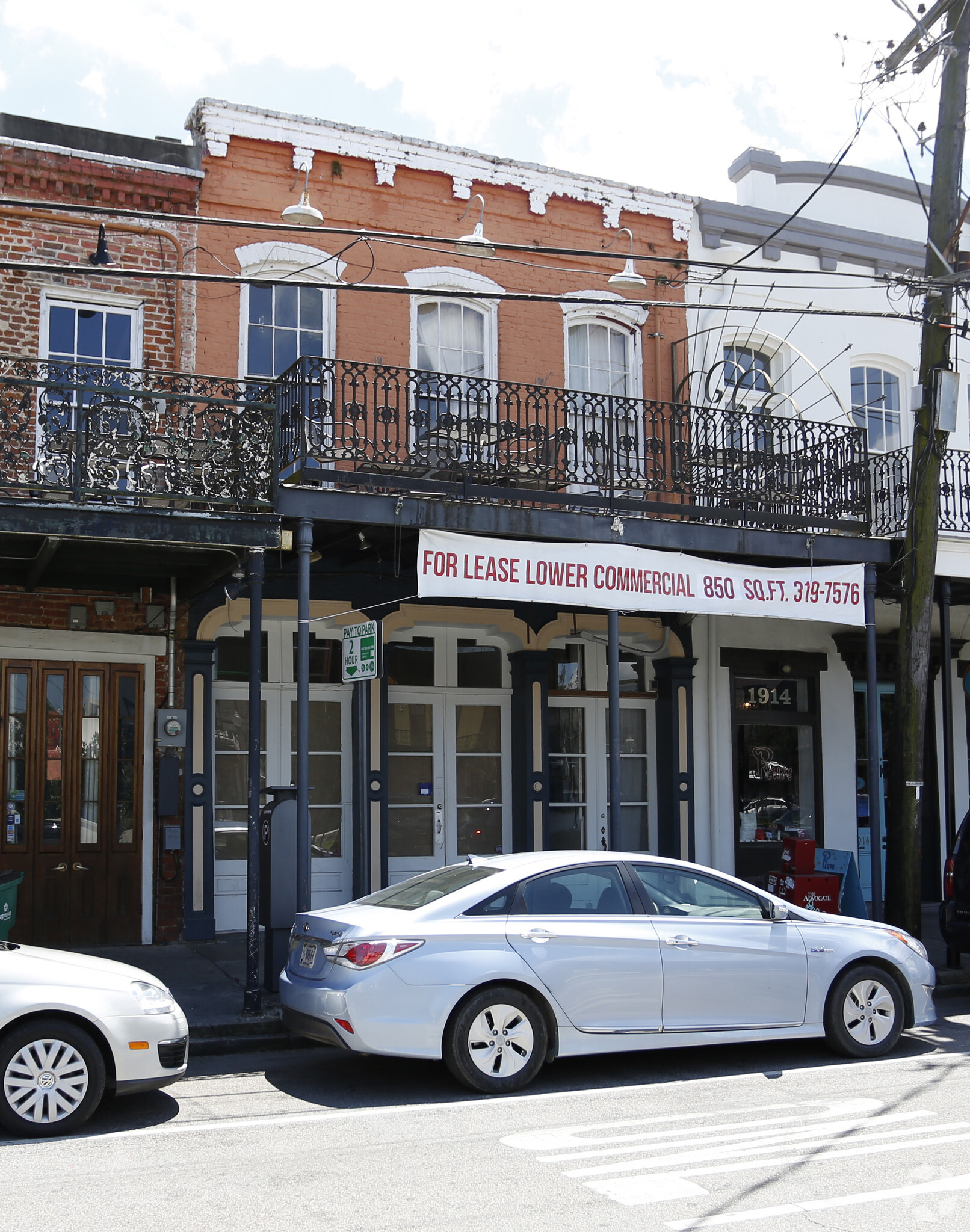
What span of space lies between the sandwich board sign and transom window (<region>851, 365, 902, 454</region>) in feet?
26.6

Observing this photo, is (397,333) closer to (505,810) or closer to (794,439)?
(794,439)

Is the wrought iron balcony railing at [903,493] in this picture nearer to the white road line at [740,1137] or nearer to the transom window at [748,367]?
the transom window at [748,367]

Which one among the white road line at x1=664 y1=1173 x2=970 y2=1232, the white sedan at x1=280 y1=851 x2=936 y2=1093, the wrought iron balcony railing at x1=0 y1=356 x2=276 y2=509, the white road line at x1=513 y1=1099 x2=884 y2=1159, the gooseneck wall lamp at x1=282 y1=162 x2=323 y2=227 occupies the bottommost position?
the white road line at x1=513 y1=1099 x2=884 y2=1159

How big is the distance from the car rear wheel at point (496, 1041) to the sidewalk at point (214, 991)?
6.70ft

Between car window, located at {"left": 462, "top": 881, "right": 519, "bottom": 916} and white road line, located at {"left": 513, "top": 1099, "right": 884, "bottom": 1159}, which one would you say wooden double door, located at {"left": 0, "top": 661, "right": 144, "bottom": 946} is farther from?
white road line, located at {"left": 513, "top": 1099, "right": 884, "bottom": 1159}

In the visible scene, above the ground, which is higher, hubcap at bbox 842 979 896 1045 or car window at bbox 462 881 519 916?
car window at bbox 462 881 519 916

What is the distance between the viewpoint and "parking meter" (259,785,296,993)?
31.4 feet

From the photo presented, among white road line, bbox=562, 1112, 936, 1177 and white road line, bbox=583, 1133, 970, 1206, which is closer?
white road line, bbox=583, 1133, 970, 1206

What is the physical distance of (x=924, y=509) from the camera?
462 inches

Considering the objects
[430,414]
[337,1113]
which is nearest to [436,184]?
[430,414]

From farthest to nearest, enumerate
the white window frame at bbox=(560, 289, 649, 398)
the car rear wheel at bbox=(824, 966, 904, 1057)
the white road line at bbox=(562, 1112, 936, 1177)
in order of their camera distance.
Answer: the white window frame at bbox=(560, 289, 649, 398), the car rear wheel at bbox=(824, 966, 904, 1057), the white road line at bbox=(562, 1112, 936, 1177)

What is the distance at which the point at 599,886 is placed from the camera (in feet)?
26.3

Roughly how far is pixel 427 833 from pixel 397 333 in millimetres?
5300

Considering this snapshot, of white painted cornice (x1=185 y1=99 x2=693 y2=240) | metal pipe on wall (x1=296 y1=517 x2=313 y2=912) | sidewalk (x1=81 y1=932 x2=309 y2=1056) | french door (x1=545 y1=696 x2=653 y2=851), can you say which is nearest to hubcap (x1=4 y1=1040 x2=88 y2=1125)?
sidewalk (x1=81 y1=932 x2=309 y2=1056)
